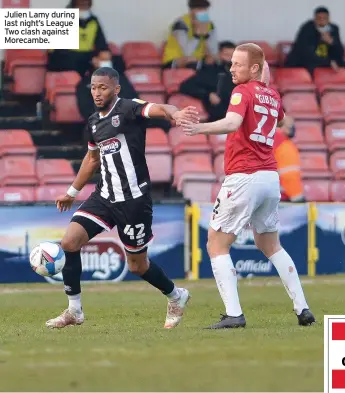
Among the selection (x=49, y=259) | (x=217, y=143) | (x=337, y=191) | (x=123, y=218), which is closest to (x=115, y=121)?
(x=123, y=218)

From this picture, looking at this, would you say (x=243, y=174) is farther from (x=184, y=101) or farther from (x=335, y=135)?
(x=335, y=135)

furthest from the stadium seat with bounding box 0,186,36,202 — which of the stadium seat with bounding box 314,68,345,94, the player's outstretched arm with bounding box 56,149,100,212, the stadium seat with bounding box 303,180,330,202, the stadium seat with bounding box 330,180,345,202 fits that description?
the player's outstretched arm with bounding box 56,149,100,212

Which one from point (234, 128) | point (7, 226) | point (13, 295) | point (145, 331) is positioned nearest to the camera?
point (234, 128)

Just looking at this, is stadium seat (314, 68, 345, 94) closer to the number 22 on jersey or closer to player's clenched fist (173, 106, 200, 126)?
the number 22 on jersey

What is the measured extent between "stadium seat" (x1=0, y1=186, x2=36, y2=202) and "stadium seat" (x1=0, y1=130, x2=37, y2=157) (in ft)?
2.78

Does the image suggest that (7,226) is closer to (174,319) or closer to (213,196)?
(213,196)

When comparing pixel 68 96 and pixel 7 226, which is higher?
pixel 68 96

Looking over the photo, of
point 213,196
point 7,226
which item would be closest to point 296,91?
point 213,196

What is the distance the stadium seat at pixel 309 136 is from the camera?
63.1ft

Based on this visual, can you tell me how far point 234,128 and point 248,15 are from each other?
12884mm

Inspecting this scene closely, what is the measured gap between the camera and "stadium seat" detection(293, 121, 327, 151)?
19234 millimetres

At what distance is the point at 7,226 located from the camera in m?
15.5

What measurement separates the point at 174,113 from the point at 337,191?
32.8 feet

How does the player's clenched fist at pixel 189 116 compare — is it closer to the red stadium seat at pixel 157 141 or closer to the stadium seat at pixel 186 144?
the red stadium seat at pixel 157 141
